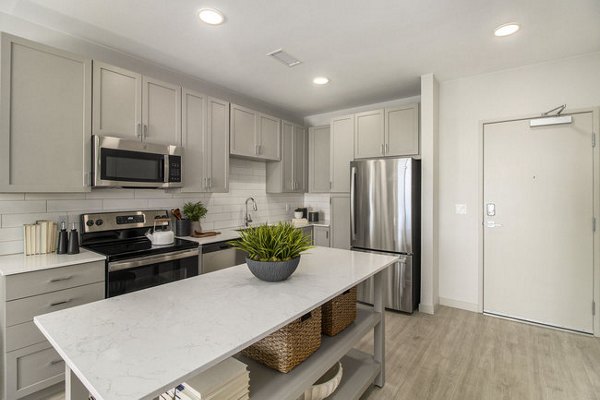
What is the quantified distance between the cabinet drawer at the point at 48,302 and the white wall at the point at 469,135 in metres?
3.50

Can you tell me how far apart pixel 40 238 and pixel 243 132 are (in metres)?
2.26

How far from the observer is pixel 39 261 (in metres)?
2.06

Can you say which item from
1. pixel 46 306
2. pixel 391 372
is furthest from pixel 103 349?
pixel 391 372

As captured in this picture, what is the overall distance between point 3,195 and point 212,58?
6.72ft

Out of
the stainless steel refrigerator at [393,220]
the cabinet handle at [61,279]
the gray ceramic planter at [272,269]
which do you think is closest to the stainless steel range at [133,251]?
the cabinet handle at [61,279]

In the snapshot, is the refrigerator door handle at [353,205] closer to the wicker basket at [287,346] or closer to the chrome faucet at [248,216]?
the chrome faucet at [248,216]

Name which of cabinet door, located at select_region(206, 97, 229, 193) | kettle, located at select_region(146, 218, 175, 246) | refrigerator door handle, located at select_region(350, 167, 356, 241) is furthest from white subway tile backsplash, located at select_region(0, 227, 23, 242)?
refrigerator door handle, located at select_region(350, 167, 356, 241)

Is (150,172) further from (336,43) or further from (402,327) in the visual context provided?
(402,327)

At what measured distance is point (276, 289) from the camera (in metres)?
1.44

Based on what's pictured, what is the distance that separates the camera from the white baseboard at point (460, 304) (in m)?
3.36

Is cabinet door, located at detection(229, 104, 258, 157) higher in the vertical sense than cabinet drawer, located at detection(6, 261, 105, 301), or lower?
higher

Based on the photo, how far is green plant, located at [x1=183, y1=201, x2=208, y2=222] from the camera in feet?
10.8

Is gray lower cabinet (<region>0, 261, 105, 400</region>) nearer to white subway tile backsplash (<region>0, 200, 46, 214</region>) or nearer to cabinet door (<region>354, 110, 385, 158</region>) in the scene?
white subway tile backsplash (<region>0, 200, 46, 214</region>)

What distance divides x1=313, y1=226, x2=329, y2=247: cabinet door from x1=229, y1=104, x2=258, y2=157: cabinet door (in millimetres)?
1523
